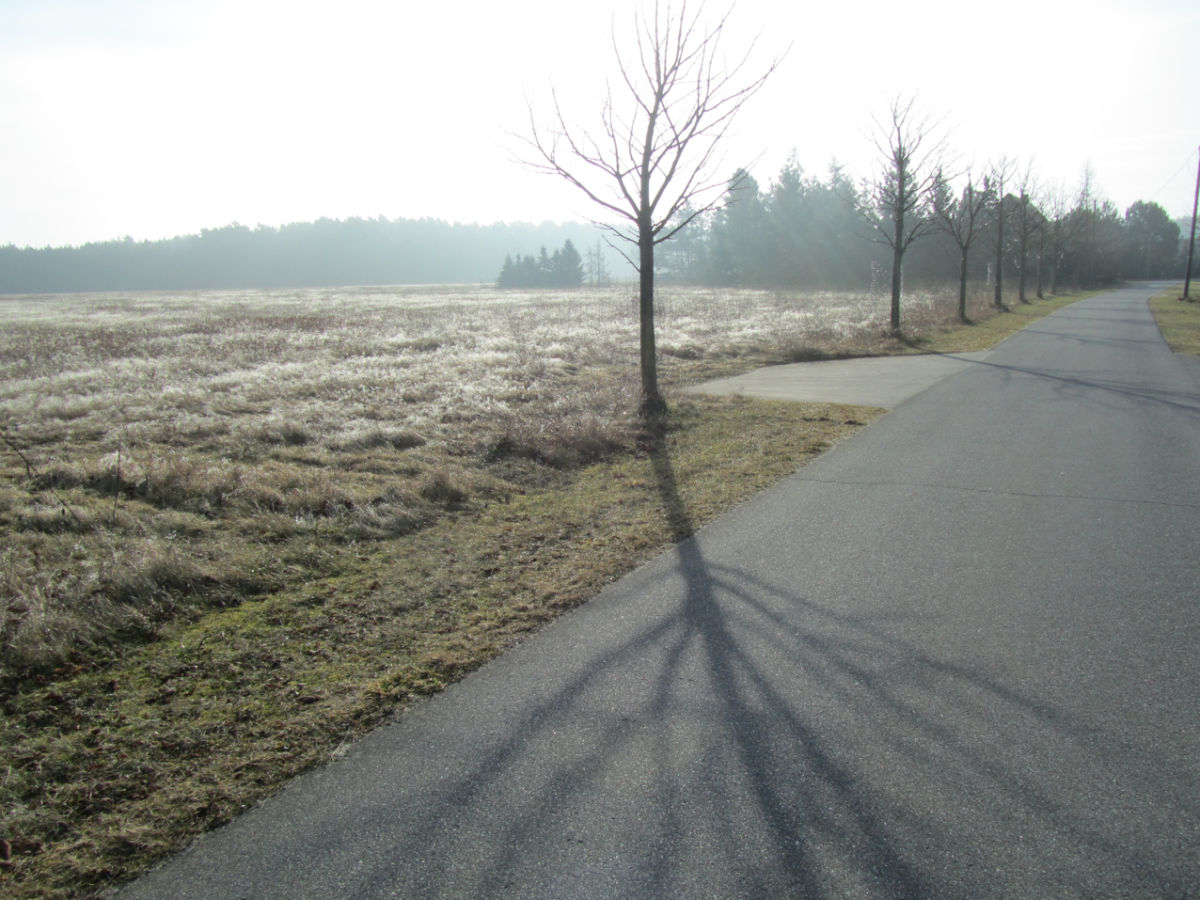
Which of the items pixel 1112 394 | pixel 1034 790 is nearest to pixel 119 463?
pixel 1034 790

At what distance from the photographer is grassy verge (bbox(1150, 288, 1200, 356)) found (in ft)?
60.7

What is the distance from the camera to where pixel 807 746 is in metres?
3.07

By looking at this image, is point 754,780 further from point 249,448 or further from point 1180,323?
point 1180,323

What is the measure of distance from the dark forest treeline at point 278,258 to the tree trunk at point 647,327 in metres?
107

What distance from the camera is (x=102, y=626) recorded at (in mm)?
4141

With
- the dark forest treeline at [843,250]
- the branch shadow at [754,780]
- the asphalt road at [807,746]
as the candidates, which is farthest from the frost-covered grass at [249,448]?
the dark forest treeline at [843,250]

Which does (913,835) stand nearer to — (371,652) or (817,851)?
(817,851)

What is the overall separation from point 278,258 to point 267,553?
480ft

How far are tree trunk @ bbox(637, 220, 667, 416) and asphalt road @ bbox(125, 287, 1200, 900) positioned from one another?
5.35 meters

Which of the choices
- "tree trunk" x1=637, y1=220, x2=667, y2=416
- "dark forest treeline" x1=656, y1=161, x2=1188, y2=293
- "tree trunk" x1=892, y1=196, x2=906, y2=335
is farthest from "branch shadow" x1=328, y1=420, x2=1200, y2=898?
"dark forest treeline" x1=656, y1=161, x2=1188, y2=293

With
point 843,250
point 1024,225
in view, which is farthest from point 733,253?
point 1024,225

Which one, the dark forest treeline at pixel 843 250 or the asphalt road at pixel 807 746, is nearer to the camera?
the asphalt road at pixel 807 746

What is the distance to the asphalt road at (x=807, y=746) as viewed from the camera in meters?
2.44

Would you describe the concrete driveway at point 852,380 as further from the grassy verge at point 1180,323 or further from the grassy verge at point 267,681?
the grassy verge at point 267,681
